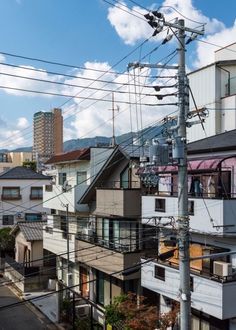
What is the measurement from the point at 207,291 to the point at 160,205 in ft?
16.8

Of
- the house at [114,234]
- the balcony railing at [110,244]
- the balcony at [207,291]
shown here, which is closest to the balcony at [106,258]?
the house at [114,234]

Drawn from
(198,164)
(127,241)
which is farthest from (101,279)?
(198,164)

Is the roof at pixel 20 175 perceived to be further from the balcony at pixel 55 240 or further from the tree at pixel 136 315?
the tree at pixel 136 315

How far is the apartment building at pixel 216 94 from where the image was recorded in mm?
25844

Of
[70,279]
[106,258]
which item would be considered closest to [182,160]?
[106,258]

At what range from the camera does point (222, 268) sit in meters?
15.2

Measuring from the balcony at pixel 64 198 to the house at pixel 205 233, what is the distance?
8898 mm

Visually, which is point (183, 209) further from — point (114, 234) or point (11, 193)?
point (11, 193)

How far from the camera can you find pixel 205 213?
16312 mm

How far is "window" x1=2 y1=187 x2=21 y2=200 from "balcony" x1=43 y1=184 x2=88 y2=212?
50.1 feet

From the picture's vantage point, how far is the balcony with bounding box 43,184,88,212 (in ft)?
94.0

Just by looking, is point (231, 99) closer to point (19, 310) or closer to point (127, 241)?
point (127, 241)

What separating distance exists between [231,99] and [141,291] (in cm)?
1240

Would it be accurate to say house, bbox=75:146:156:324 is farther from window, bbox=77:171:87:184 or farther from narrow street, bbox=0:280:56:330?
narrow street, bbox=0:280:56:330
